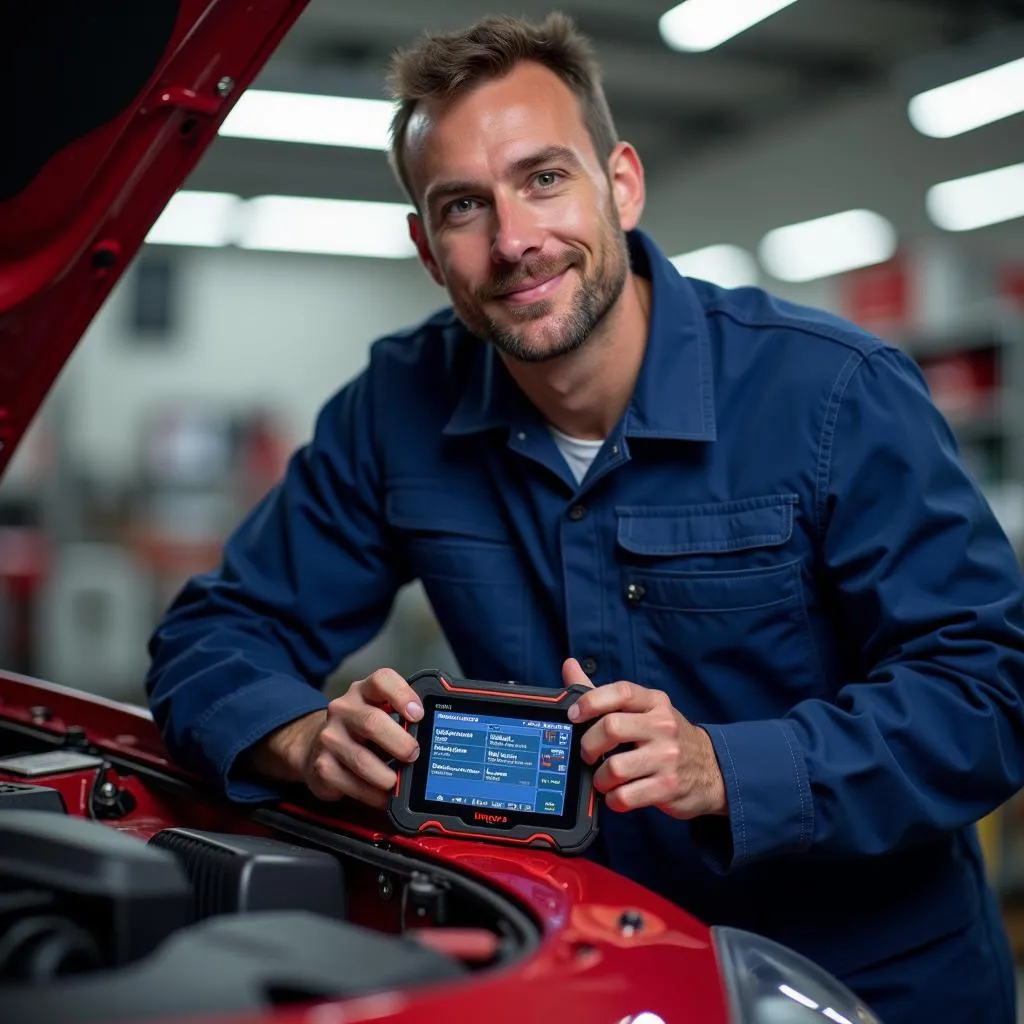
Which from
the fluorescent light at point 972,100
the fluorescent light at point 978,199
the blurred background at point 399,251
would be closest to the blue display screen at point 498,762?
the blurred background at point 399,251

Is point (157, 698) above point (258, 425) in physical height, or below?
below

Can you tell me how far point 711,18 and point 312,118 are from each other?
6.43 feet

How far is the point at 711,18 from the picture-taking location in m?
5.45

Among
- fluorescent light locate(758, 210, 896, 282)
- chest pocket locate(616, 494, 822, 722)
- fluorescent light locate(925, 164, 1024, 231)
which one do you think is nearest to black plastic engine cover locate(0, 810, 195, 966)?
chest pocket locate(616, 494, 822, 722)

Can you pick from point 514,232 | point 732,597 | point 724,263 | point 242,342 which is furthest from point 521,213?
point 242,342

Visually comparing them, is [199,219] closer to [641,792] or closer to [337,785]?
[337,785]

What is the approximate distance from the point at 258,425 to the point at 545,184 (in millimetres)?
9022

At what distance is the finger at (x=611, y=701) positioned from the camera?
1.14m

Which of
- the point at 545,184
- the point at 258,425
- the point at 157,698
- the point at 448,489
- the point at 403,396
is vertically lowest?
the point at 157,698

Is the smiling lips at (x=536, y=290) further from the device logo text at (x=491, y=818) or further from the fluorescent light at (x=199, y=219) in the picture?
the fluorescent light at (x=199, y=219)

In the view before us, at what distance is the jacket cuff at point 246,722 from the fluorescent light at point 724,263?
8.42 meters

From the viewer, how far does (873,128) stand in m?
7.91

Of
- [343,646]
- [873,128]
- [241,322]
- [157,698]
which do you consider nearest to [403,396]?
[343,646]

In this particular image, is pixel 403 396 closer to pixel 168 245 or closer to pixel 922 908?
pixel 922 908
